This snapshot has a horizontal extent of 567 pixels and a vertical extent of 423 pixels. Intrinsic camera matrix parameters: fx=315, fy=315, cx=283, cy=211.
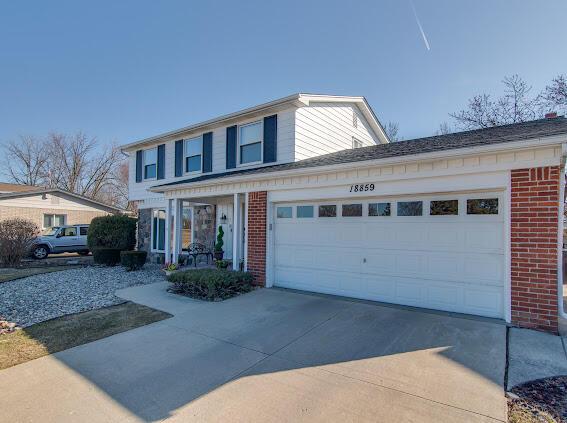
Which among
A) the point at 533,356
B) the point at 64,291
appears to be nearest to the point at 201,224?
the point at 64,291

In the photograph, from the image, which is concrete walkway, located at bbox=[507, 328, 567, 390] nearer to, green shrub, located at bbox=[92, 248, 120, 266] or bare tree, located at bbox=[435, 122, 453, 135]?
green shrub, located at bbox=[92, 248, 120, 266]

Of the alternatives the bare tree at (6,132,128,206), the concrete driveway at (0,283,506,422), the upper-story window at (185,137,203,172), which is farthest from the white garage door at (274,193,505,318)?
the bare tree at (6,132,128,206)

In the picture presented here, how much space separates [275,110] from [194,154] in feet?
14.4

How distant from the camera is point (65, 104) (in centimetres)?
2538

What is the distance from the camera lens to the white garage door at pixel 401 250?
17.9ft

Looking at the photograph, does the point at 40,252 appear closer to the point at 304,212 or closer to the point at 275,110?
the point at 275,110

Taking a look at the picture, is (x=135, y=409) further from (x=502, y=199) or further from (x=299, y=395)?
(x=502, y=199)

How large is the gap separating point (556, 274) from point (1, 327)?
9000mm

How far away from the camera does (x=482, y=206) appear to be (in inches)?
217

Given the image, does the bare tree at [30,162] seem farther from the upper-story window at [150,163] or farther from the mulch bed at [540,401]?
the mulch bed at [540,401]

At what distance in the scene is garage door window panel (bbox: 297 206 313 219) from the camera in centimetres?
775

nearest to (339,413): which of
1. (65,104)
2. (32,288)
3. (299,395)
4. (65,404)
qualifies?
(299,395)

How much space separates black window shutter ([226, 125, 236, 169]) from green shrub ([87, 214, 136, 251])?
5.94 meters

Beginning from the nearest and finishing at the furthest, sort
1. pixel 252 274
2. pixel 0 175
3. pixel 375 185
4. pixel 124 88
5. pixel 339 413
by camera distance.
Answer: pixel 339 413
pixel 375 185
pixel 252 274
pixel 124 88
pixel 0 175
